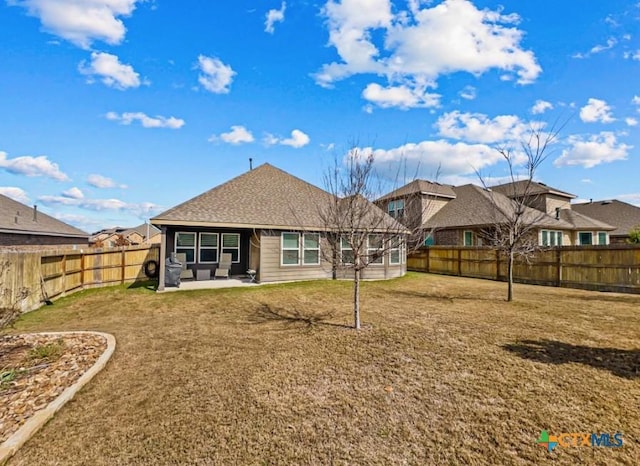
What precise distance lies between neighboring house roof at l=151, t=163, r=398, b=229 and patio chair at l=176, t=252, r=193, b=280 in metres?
2.41

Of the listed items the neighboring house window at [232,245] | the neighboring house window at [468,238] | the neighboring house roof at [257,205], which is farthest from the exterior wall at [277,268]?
the neighboring house window at [468,238]

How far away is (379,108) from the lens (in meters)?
12.8

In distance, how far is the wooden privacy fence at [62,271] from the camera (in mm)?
7402

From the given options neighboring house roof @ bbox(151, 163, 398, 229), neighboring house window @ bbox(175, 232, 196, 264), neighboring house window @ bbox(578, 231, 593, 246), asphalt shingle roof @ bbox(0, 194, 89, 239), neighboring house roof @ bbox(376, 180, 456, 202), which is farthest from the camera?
neighboring house roof @ bbox(376, 180, 456, 202)

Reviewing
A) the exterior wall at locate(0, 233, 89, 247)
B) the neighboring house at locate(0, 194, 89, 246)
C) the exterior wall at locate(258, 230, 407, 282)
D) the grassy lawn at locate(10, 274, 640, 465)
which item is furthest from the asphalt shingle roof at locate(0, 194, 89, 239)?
the exterior wall at locate(258, 230, 407, 282)

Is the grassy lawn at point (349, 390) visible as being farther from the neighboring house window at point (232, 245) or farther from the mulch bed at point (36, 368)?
the neighboring house window at point (232, 245)

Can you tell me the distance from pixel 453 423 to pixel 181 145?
17579 mm

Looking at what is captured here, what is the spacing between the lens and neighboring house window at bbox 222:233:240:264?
1421cm

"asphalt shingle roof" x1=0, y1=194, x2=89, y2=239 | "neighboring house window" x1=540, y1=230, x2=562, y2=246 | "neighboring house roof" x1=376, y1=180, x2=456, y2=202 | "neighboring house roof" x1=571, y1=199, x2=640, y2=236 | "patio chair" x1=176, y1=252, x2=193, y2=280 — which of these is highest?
"neighboring house roof" x1=376, y1=180, x2=456, y2=202

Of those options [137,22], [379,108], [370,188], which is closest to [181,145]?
[137,22]

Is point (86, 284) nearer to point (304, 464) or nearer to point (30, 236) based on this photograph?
point (304, 464)

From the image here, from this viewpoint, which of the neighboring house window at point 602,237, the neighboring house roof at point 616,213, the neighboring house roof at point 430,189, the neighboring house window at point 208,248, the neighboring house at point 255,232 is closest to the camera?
the neighboring house at point 255,232

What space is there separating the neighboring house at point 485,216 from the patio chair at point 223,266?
11366 millimetres

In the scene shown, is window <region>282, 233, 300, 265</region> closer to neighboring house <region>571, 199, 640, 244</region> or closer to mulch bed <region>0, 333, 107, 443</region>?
mulch bed <region>0, 333, 107, 443</region>
